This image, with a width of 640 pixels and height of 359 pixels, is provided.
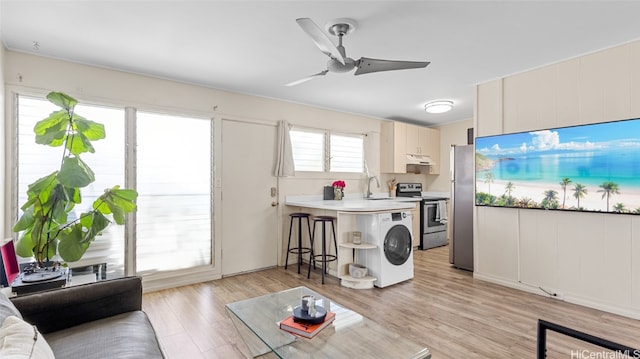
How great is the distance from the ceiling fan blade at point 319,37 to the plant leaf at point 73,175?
76.0 inches

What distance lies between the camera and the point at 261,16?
2318mm

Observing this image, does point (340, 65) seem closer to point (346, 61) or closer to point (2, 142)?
point (346, 61)

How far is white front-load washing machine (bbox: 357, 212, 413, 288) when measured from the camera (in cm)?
354

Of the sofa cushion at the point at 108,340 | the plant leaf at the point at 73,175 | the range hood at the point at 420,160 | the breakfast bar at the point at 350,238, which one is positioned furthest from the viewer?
the range hood at the point at 420,160

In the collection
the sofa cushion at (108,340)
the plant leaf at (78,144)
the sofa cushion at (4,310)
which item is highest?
the plant leaf at (78,144)

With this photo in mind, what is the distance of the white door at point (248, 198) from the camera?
4.09 meters

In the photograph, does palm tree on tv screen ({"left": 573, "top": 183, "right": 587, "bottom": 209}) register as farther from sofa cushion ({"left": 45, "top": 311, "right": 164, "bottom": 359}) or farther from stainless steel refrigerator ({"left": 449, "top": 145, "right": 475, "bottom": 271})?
sofa cushion ({"left": 45, "top": 311, "right": 164, "bottom": 359})

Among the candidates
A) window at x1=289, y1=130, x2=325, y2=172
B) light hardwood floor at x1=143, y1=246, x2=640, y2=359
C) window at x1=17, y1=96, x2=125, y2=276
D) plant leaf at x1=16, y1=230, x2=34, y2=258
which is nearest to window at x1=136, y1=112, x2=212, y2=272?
window at x1=17, y1=96, x2=125, y2=276

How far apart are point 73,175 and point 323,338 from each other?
2.12 metres

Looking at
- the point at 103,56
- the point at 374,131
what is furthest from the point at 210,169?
the point at 374,131

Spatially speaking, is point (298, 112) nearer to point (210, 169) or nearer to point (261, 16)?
point (210, 169)

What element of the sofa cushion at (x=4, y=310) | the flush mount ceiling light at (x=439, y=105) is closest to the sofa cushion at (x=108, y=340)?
the sofa cushion at (x=4, y=310)

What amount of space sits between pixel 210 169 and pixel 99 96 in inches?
55.5

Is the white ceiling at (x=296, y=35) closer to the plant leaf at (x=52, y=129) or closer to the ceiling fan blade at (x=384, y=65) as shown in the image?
the ceiling fan blade at (x=384, y=65)
